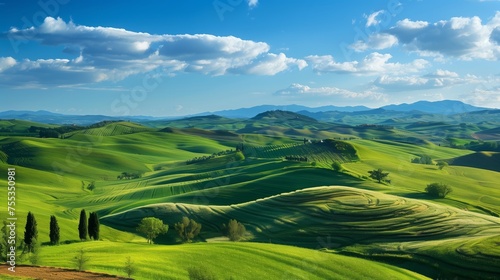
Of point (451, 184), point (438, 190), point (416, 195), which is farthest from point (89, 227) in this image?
point (451, 184)

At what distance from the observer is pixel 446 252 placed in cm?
7219

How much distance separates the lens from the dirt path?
41312mm

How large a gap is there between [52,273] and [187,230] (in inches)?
1923

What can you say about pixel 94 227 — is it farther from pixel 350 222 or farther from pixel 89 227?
pixel 350 222

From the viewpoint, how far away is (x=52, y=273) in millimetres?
43562

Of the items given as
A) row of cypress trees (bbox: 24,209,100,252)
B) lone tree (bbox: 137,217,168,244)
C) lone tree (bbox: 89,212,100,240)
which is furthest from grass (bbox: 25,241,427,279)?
lone tree (bbox: 137,217,168,244)

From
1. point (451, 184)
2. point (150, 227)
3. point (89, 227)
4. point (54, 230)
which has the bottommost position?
point (150, 227)

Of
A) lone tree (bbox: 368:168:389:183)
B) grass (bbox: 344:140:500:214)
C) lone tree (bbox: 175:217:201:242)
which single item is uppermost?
lone tree (bbox: 368:168:389:183)

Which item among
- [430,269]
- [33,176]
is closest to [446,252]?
[430,269]

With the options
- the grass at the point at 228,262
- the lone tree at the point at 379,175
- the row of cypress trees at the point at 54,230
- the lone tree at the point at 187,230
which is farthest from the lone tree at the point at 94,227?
the lone tree at the point at 379,175

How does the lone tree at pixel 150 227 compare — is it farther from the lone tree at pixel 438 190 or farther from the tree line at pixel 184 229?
the lone tree at pixel 438 190

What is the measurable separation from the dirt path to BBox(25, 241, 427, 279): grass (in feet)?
12.1

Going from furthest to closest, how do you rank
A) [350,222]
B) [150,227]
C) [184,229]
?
[350,222] < [184,229] < [150,227]

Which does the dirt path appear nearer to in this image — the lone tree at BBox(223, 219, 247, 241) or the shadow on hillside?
the lone tree at BBox(223, 219, 247, 241)
